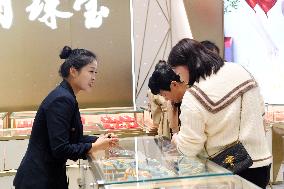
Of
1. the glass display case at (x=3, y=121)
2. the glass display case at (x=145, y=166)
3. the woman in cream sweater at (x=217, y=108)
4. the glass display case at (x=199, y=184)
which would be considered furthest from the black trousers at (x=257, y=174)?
the glass display case at (x=3, y=121)

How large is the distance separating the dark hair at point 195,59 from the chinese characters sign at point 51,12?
3119mm

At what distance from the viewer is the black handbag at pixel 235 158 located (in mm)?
2031

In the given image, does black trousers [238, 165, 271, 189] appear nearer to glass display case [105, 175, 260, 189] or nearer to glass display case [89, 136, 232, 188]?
glass display case [89, 136, 232, 188]

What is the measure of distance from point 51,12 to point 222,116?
3.47 metres

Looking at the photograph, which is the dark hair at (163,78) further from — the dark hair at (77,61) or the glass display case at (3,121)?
the glass display case at (3,121)

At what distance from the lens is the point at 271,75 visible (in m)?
5.55

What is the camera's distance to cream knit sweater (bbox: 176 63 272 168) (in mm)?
1994

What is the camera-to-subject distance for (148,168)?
196 centimetres

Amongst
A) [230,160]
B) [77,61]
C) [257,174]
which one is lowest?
[257,174]

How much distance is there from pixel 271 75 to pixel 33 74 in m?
3.10

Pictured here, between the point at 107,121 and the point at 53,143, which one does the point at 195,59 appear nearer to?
the point at 53,143

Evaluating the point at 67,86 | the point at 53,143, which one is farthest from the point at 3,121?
the point at 53,143

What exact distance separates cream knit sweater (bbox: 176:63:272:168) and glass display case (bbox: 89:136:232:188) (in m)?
0.11

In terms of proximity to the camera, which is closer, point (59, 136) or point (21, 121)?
point (59, 136)
